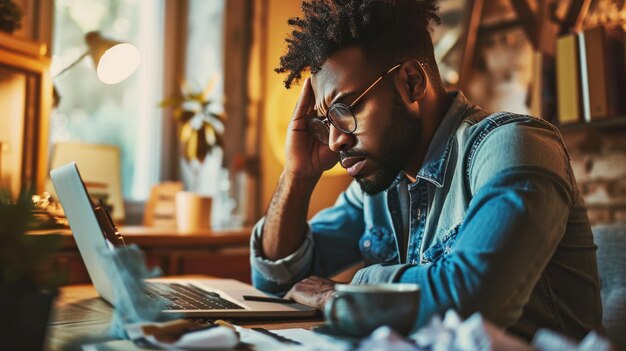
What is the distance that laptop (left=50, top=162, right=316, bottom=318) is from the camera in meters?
0.88

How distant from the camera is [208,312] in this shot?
99 cm

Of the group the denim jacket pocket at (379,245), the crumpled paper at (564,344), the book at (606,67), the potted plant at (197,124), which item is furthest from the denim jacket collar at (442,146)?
the potted plant at (197,124)

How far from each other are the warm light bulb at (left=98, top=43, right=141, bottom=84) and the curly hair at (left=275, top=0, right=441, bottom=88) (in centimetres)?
117

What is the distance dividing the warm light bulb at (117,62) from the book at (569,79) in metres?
1.53

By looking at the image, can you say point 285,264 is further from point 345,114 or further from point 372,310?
point 372,310

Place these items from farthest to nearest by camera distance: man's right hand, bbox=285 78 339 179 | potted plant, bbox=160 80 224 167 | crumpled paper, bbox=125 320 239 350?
potted plant, bbox=160 80 224 167
man's right hand, bbox=285 78 339 179
crumpled paper, bbox=125 320 239 350

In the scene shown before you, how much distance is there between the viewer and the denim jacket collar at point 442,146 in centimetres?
117

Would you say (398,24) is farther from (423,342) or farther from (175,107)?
(175,107)

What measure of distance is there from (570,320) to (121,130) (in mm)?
2439

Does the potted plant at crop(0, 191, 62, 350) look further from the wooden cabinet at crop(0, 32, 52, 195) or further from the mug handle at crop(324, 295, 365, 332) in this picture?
the wooden cabinet at crop(0, 32, 52, 195)

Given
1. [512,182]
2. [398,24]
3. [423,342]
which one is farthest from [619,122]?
[423,342]

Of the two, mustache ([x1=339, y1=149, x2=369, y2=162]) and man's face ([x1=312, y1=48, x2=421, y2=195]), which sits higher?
man's face ([x1=312, y1=48, x2=421, y2=195])

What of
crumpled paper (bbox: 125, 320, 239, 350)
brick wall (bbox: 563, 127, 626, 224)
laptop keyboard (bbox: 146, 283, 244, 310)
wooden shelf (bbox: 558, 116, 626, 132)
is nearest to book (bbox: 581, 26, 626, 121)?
wooden shelf (bbox: 558, 116, 626, 132)

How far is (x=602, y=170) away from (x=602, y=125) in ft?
0.98
